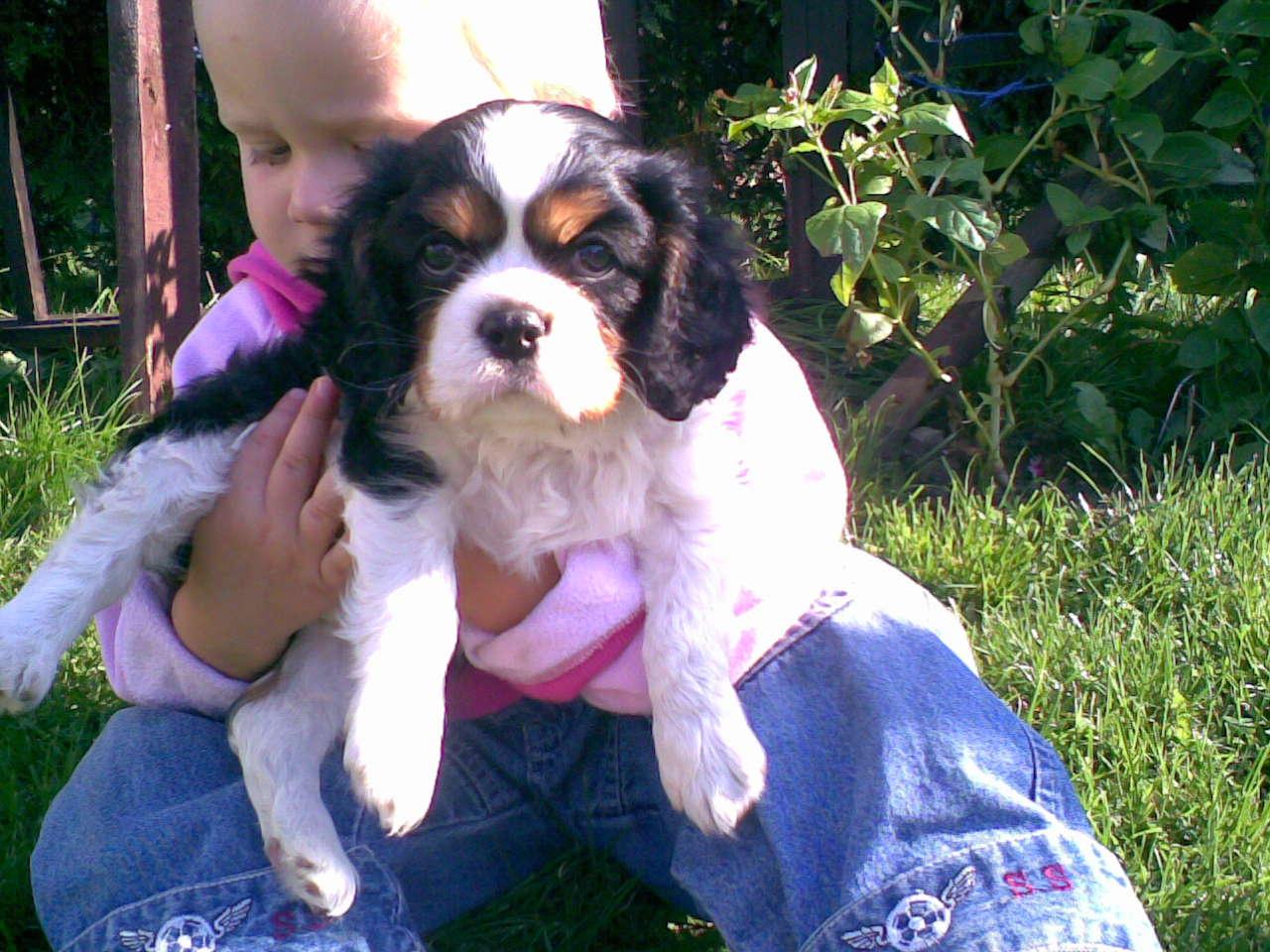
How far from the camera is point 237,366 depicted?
2.33m

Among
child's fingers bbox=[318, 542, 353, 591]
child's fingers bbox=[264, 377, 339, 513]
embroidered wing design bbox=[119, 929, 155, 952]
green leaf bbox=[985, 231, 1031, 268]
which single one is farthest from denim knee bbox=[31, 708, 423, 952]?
green leaf bbox=[985, 231, 1031, 268]

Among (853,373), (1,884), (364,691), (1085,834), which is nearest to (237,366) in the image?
(364,691)

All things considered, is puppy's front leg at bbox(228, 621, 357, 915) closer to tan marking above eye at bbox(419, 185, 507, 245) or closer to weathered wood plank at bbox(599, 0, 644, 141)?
tan marking above eye at bbox(419, 185, 507, 245)

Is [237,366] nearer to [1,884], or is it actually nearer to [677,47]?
[1,884]

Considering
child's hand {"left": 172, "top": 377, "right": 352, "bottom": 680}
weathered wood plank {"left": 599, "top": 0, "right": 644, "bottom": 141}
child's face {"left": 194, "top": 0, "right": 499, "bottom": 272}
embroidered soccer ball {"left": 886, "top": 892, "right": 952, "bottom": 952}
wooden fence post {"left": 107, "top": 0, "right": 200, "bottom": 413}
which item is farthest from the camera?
weathered wood plank {"left": 599, "top": 0, "right": 644, "bottom": 141}

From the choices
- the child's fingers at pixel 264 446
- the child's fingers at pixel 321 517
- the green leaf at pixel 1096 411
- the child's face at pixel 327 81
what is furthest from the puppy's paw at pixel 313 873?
the green leaf at pixel 1096 411

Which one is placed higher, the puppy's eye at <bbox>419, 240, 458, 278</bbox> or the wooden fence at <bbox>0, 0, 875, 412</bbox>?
the puppy's eye at <bbox>419, 240, 458, 278</bbox>

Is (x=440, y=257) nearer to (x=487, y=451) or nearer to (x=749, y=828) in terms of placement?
(x=487, y=451)

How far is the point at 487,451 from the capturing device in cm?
197

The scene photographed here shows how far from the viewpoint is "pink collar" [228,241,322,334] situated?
2.40m

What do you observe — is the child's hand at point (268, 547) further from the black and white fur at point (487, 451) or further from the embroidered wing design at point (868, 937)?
the embroidered wing design at point (868, 937)

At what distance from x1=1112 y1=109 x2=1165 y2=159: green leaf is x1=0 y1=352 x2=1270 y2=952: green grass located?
0.76 metres

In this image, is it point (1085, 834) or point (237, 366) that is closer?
point (1085, 834)

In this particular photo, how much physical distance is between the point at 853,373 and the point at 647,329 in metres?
2.71
